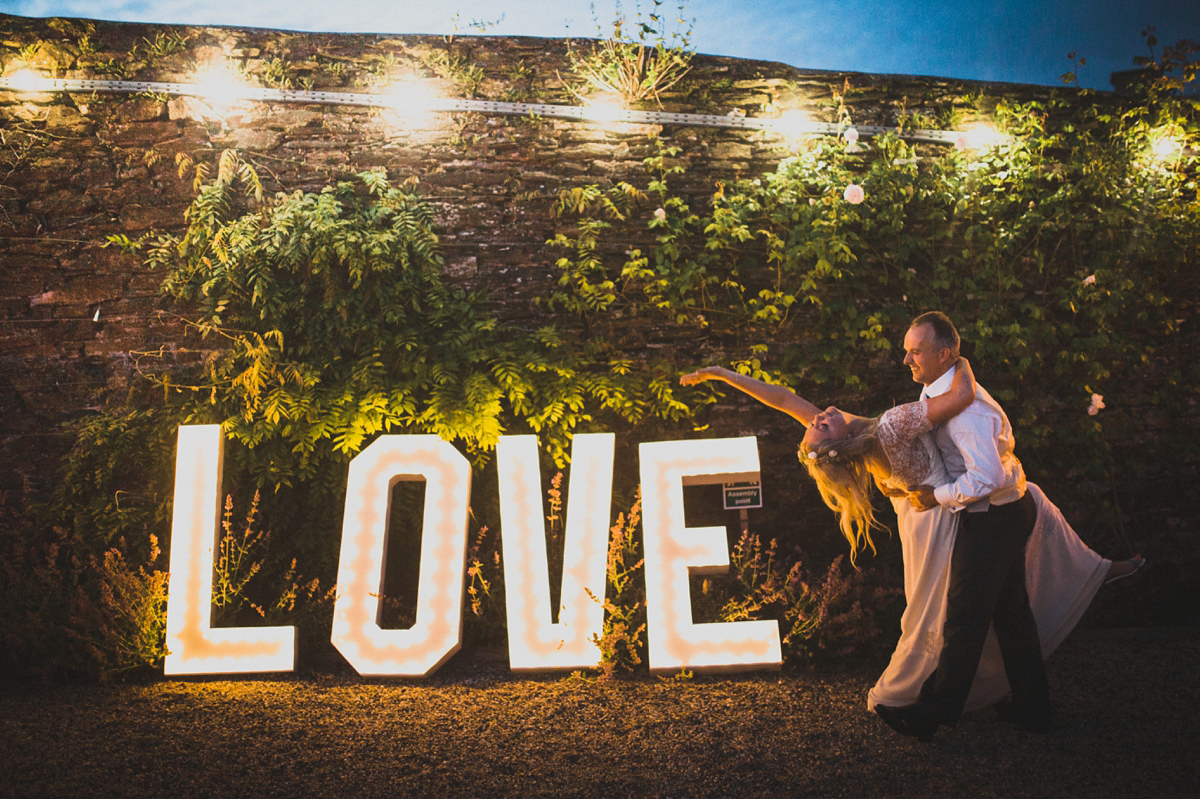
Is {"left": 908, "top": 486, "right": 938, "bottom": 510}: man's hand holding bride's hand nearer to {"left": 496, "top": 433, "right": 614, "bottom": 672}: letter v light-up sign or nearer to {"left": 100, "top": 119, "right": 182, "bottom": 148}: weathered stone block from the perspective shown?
{"left": 496, "top": 433, "right": 614, "bottom": 672}: letter v light-up sign

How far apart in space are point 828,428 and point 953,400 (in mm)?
518

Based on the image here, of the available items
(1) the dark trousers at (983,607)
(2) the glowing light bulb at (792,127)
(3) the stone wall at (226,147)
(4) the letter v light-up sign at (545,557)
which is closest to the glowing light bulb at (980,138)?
(3) the stone wall at (226,147)

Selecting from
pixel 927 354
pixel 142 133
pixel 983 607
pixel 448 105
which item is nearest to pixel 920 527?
pixel 983 607

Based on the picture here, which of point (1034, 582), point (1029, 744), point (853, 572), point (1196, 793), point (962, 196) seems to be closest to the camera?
point (1196, 793)

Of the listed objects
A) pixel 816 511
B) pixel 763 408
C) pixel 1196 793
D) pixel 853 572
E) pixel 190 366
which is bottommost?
pixel 1196 793

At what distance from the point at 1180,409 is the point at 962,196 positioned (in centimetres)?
237

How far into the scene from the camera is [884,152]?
17.7 ft

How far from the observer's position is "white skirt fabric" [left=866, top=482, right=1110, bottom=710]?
3.24 meters

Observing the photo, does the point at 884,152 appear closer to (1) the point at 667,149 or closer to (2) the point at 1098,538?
(1) the point at 667,149

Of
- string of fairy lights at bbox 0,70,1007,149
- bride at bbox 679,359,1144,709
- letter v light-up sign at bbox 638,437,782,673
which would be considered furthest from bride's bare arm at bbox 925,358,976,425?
string of fairy lights at bbox 0,70,1007,149

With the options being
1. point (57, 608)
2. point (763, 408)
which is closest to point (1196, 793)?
point (763, 408)

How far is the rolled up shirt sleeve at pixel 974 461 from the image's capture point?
2.92 m

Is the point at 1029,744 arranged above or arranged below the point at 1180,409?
below

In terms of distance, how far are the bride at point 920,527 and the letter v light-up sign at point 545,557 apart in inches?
40.8
